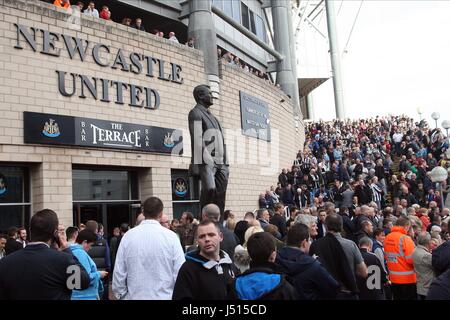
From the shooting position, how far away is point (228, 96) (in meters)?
20.7

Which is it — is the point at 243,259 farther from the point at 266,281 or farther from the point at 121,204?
the point at 121,204

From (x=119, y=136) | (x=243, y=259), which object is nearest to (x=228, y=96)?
(x=119, y=136)

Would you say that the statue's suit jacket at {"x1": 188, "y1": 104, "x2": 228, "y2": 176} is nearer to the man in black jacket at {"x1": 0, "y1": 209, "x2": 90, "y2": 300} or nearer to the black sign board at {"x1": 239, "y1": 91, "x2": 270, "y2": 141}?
the man in black jacket at {"x1": 0, "y1": 209, "x2": 90, "y2": 300}

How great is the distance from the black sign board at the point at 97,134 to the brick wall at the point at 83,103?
22 centimetres

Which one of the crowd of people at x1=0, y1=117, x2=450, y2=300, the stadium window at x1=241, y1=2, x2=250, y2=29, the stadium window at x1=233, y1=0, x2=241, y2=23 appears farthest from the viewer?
the stadium window at x1=241, y1=2, x2=250, y2=29

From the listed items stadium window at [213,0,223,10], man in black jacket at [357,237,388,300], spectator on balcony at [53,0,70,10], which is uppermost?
stadium window at [213,0,223,10]

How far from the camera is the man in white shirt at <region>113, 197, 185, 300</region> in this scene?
169 inches

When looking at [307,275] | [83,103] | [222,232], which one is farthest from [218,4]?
[307,275]

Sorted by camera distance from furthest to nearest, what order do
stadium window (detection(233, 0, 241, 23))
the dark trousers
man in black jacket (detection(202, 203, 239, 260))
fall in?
stadium window (detection(233, 0, 241, 23)), the dark trousers, man in black jacket (detection(202, 203, 239, 260))

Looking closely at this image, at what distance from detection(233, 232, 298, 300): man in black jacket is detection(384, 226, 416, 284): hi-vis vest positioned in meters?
4.82

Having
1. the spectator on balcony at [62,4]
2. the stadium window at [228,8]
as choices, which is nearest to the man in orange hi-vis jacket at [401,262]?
the spectator on balcony at [62,4]

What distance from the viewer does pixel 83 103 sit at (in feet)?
50.0

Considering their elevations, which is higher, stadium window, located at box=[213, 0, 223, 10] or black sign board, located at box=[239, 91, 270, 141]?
stadium window, located at box=[213, 0, 223, 10]

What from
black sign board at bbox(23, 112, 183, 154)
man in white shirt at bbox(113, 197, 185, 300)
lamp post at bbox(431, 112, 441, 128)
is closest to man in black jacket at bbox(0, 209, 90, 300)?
man in white shirt at bbox(113, 197, 185, 300)
